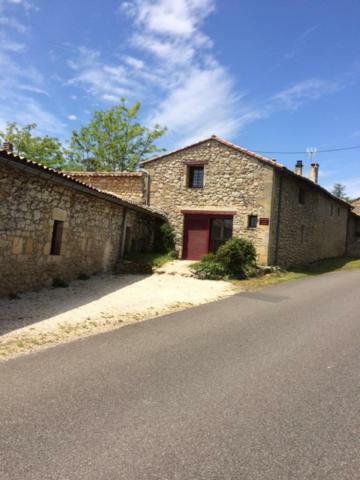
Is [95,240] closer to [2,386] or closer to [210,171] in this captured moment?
[210,171]

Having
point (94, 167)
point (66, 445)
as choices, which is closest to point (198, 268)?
point (66, 445)

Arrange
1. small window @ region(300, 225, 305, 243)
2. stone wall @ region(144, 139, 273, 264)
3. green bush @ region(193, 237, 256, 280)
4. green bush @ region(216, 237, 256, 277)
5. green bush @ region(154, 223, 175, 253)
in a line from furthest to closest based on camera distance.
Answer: small window @ region(300, 225, 305, 243)
green bush @ region(154, 223, 175, 253)
stone wall @ region(144, 139, 273, 264)
green bush @ region(216, 237, 256, 277)
green bush @ region(193, 237, 256, 280)

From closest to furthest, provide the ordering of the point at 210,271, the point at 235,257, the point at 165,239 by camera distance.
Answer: the point at 210,271, the point at 235,257, the point at 165,239

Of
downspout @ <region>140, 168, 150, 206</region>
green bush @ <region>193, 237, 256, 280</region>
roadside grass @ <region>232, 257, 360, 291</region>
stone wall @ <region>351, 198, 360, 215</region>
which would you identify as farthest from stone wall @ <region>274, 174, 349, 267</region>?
Answer: downspout @ <region>140, 168, 150, 206</region>

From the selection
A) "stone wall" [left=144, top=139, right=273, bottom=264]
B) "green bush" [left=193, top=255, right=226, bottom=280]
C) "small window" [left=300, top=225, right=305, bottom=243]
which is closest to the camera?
"green bush" [left=193, top=255, right=226, bottom=280]

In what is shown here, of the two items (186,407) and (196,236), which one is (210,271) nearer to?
(196,236)

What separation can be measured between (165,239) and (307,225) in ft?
26.8

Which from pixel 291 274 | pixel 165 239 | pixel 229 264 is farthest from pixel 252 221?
pixel 165 239

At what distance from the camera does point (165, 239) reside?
18.0 metres

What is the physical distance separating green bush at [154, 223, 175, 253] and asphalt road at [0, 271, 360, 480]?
11169mm

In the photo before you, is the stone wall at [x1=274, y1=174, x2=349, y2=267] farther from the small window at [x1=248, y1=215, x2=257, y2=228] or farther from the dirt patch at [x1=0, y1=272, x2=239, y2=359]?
the dirt patch at [x1=0, y1=272, x2=239, y2=359]

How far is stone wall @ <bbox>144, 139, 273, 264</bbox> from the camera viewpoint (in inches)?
649

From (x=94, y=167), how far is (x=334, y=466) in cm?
3640

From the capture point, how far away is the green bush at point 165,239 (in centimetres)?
1792
